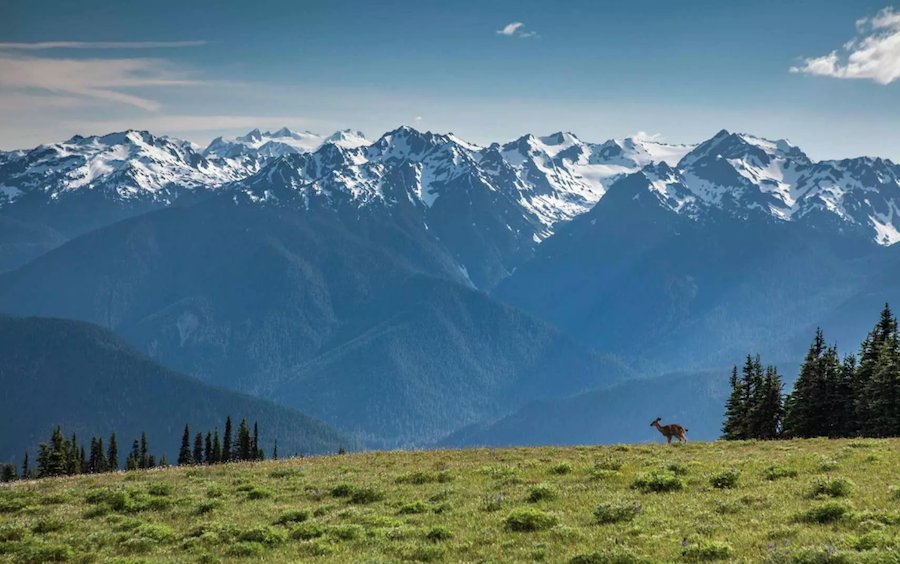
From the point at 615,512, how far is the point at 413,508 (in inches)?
267

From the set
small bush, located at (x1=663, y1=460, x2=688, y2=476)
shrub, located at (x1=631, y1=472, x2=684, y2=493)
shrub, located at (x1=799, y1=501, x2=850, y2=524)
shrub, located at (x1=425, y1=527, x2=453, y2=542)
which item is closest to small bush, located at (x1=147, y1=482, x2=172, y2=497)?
shrub, located at (x1=425, y1=527, x2=453, y2=542)

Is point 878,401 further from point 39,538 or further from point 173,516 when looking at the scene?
point 39,538

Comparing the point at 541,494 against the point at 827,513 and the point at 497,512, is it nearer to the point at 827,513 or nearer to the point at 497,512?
the point at 497,512

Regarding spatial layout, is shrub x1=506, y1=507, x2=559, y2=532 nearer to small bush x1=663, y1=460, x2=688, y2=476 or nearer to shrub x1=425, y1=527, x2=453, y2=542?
shrub x1=425, y1=527, x2=453, y2=542

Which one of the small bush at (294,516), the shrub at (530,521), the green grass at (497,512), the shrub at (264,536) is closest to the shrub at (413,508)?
the green grass at (497,512)

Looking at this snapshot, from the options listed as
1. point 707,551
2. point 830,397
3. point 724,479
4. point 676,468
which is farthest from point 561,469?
point 830,397

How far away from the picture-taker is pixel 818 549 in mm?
16109

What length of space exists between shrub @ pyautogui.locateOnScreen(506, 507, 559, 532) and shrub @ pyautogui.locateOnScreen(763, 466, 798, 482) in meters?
9.61

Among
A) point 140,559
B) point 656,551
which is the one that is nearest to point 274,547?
point 140,559

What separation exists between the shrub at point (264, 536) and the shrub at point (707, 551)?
36.6 feet

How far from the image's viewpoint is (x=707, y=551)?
16828 millimetres

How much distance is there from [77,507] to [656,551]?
21146mm

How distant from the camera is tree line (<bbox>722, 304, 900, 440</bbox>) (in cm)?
5528

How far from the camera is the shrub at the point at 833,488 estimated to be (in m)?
21.8
